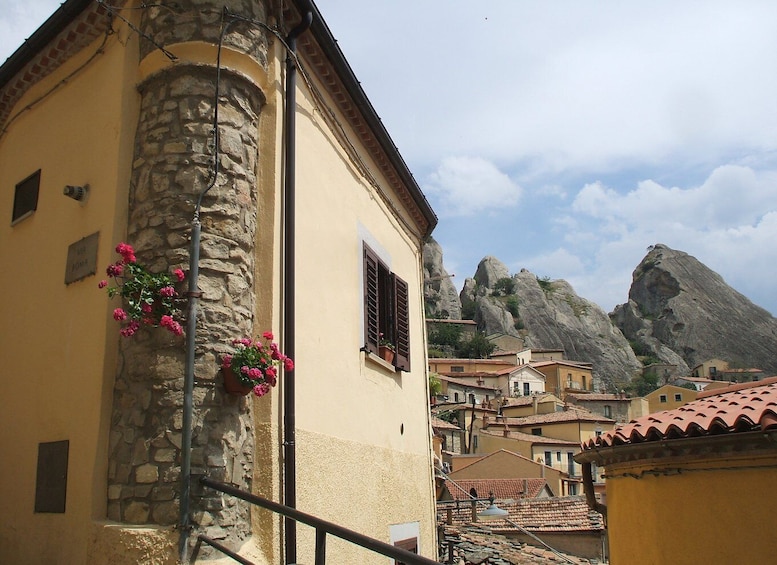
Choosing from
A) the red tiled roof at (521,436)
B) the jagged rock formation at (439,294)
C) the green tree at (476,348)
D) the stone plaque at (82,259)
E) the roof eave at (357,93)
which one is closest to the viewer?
the stone plaque at (82,259)

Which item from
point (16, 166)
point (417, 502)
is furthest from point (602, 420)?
point (16, 166)

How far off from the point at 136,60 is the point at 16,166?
2.64 meters

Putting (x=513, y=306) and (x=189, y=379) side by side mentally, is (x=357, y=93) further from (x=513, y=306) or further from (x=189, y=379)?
(x=513, y=306)

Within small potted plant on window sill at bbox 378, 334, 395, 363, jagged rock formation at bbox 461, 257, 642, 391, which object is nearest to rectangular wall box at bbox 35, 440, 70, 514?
small potted plant on window sill at bbox 378, 334, 395, 363

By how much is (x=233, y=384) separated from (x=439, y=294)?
308 feet

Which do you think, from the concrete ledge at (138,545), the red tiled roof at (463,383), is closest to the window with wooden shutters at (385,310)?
the concrete ledge at (138,545)

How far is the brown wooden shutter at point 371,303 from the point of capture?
8.86 m

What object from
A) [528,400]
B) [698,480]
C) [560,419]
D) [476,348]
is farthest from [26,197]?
[476,348]

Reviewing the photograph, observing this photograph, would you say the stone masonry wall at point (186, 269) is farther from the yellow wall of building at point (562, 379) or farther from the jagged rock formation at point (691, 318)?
the jagged rock formation at point (691, 318)

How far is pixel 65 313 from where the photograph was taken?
6516 mm

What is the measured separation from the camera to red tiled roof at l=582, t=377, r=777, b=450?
701 centimetres

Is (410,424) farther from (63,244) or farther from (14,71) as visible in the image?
(14,71)

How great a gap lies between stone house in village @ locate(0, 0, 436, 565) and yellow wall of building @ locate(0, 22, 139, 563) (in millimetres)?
24

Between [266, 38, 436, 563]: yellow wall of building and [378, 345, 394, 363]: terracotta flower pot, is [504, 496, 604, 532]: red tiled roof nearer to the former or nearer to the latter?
[266, 38, 436, 563]: yellow wall of building
